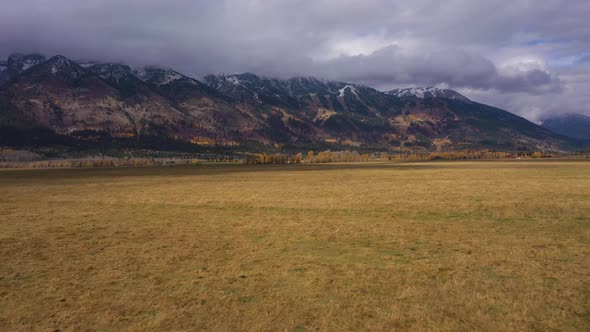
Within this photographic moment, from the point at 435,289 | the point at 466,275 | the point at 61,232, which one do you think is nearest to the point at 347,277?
the point at 435,289

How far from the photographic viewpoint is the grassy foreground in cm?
1089

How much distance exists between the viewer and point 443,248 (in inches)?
728

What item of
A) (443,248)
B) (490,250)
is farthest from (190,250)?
(490,250)

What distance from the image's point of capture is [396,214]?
29.0 meters

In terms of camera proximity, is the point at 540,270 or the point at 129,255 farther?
the point at 129,255

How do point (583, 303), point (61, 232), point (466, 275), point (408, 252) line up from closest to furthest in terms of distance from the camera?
point (583, 303), point (466, 275), point (408, 252), point (61, 232)

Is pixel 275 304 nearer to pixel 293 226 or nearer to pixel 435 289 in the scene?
pixel 435 289

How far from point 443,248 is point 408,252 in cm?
212

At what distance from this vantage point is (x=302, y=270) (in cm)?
1540

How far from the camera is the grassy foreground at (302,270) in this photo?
10891mm

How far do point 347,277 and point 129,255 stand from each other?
1124cm

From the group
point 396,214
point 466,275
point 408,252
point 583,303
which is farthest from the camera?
point 396,214

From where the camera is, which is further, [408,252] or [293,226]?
[293,226]

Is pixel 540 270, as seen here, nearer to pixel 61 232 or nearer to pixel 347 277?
pixel 347 277
